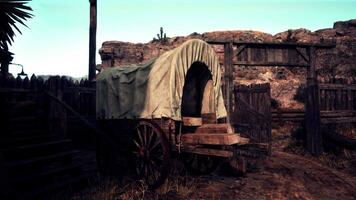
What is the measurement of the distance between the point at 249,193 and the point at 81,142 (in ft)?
25.0

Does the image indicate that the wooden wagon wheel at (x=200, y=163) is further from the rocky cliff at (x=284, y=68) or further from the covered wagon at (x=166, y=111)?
the rocky cliff at (x=284, y=68)

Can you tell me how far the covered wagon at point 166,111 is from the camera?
7.10 m

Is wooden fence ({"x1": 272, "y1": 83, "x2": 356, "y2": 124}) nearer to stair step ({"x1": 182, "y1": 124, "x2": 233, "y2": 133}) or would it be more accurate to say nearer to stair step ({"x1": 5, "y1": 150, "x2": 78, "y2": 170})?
stair step ({"x1": 182, "y1": 124, "x2": 233, "y2": 133})

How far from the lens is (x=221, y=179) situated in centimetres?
812

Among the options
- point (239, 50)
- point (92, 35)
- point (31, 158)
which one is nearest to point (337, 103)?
point (239, 50)

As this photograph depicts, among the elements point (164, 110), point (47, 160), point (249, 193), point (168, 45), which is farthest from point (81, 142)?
point (168, 45)

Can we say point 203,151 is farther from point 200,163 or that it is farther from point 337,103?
point 337,103

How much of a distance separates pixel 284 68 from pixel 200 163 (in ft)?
48.1

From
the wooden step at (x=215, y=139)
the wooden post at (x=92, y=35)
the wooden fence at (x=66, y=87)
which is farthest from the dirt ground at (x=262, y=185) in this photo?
the wooden post at (x=92, y=35)

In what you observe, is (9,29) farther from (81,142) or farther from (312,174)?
(312,174)

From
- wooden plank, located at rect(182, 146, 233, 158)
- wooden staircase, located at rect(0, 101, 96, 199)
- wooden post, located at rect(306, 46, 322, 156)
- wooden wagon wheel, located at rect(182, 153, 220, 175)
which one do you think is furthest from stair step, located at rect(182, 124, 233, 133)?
wooden post, located at rect(306, 46, 322, 156)

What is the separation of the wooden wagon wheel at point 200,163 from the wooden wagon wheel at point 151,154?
3.51ft

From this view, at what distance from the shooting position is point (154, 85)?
744 cm

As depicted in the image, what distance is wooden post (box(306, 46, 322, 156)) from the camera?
37.5 feet
